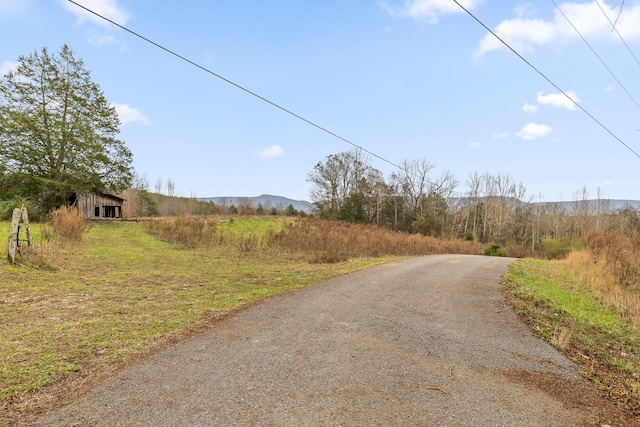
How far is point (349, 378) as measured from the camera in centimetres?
353

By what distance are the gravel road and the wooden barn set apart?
96.4 feet

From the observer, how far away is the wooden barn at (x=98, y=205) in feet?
95.3

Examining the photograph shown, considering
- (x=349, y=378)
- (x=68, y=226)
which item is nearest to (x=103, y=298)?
(x=349, y=378)

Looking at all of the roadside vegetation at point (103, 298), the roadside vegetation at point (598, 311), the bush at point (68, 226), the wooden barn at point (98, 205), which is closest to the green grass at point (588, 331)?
the roadside vegetation at point (598, 311)

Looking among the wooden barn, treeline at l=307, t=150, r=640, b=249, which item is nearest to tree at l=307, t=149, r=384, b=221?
treeline at l=307, t=150, r=640, b=249

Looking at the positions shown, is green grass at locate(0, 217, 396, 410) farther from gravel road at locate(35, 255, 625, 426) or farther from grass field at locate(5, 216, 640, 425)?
gravel road at locate(35, 255, 625, 426)

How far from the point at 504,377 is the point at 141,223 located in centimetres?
2756

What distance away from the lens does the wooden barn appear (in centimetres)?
2906

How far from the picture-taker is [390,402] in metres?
3.08

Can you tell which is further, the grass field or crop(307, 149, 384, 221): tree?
crop(307, 149, 384, 221): tree

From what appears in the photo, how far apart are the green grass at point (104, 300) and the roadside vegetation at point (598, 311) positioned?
17.0ft

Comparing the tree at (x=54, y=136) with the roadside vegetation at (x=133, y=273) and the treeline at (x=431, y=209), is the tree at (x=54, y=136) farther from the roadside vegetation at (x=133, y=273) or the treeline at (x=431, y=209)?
the treeline at (x=431, y=209)

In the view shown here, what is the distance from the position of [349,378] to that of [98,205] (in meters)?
35.0

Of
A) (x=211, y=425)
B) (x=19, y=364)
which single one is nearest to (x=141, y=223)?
(x=19, y=364)
